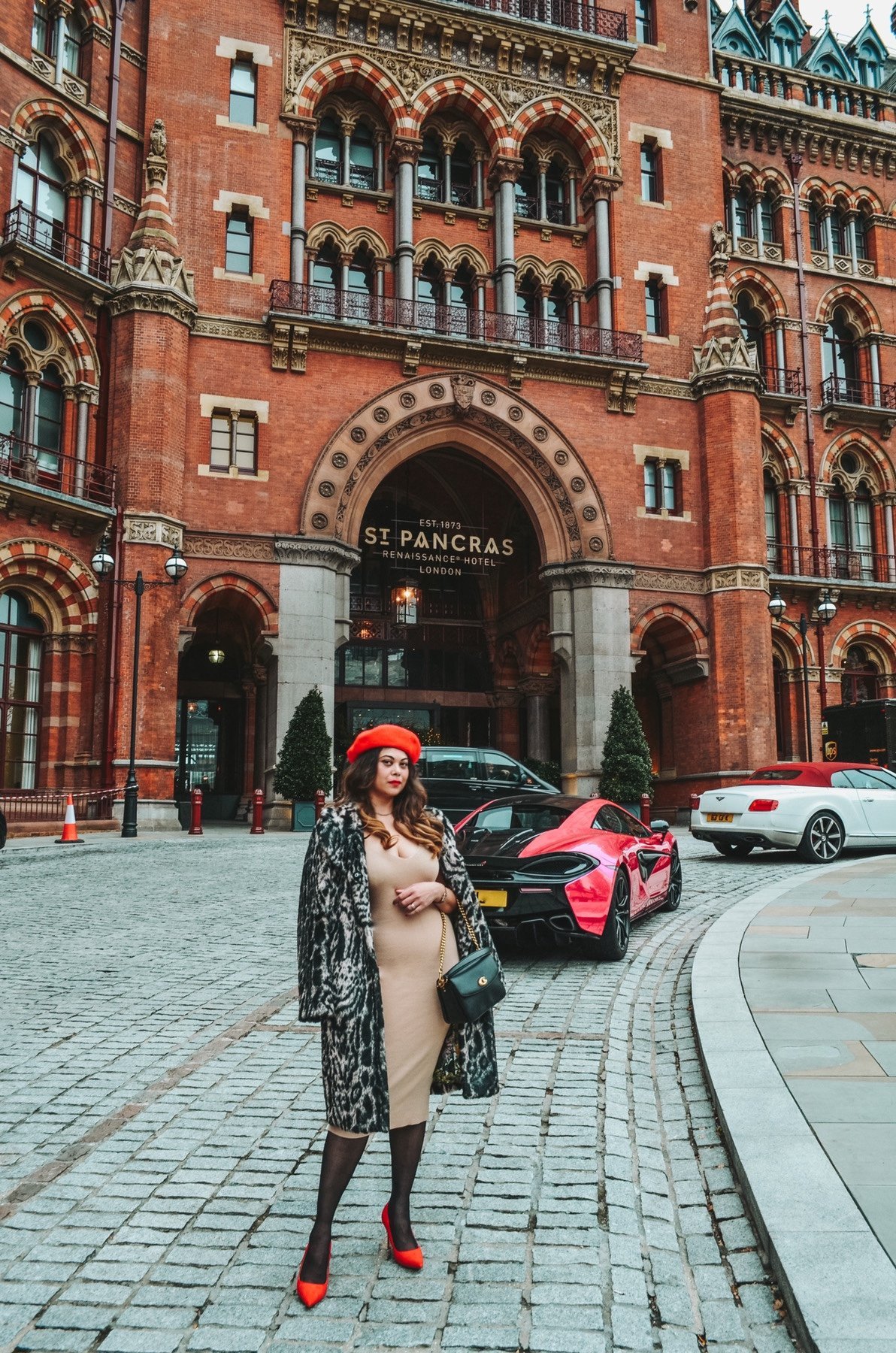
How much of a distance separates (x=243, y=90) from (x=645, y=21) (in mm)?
13151

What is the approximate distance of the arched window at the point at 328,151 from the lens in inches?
1137

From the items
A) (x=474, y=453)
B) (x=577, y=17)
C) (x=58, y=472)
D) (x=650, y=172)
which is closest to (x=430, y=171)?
(x=577, y=17)

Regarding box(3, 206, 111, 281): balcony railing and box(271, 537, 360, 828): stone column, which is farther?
box(271, 537, 360, 828): stone column

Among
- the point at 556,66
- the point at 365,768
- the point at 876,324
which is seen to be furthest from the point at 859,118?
the point at 365,768

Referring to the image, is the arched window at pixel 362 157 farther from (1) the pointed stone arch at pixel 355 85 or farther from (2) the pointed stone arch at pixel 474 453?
(2) the pointed stone arch at pixel 474 453

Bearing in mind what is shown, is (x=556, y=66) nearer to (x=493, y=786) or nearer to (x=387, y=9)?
(x=387, y=9)

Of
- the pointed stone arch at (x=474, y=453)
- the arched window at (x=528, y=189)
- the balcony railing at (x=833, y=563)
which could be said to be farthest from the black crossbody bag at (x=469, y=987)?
the balcony railing at (x=833, y=563)

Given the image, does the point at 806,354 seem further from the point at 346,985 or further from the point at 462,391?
the point at 346,985

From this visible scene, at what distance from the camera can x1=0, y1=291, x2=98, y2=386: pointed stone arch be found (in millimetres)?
23172

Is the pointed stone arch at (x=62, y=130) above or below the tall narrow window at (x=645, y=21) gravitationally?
below

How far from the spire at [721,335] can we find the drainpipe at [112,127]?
16292 millimetres

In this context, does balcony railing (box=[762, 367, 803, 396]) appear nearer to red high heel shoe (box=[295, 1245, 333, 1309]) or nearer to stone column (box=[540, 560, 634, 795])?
stone column (box=[540, 560, 634, 795])

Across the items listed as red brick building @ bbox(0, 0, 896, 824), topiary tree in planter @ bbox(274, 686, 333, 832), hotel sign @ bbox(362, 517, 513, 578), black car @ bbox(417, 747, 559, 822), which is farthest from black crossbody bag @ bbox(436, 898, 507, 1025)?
hotel sign @ bbox(362, 517, 513, 578)

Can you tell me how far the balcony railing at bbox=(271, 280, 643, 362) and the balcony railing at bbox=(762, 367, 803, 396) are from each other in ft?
21.4
